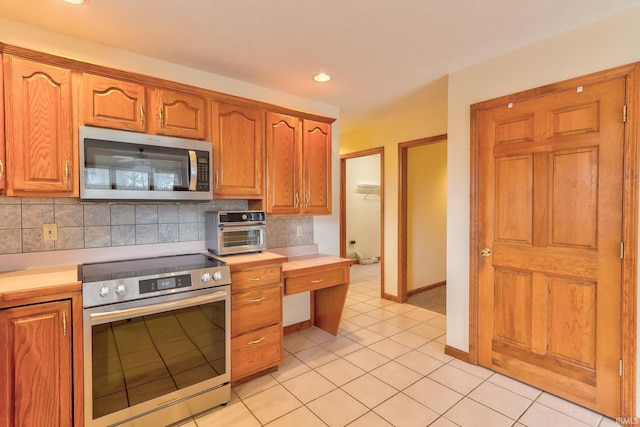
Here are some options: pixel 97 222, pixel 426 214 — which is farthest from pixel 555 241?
pixel 97 222

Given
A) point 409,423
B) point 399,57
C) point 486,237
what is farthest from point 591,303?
point 399,57

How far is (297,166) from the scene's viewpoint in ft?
9.45

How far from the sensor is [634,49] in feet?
5.89

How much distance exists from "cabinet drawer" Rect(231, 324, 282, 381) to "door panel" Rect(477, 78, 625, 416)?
5.37ft

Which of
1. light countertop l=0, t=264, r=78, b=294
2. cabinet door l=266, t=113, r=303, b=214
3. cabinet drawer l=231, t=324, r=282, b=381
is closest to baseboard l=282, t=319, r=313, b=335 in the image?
cabinet drawer l=231, t=324, r=282, b=381

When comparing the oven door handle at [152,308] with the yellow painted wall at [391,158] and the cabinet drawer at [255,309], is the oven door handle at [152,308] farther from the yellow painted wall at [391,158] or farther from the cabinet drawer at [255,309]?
the yellow painted wall at [391,158]

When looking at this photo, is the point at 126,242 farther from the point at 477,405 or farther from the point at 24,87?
the point at 477,405

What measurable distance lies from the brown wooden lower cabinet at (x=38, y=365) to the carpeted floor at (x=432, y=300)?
3.53 m

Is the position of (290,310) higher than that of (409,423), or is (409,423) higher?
(290,310)

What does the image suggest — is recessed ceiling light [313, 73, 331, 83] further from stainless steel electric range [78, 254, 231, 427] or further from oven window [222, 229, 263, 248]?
stainless steel electric range [78, 254, 231, 427]

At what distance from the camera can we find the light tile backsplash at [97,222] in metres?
1.95

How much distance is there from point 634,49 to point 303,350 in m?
3.11

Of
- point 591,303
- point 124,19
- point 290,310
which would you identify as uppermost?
point 124,19

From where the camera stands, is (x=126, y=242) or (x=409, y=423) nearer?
(x=409, y=423)
